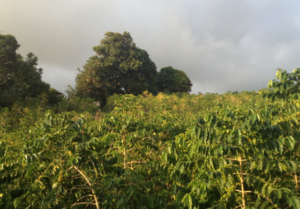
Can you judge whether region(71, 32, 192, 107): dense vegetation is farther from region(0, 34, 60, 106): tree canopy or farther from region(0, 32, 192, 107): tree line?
region(0, 34, 60, 106): tree canopy

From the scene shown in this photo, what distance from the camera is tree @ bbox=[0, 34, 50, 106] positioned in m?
13.2

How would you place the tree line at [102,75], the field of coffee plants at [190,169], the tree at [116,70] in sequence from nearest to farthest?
the field of coffee plants at [190,169], the tree line at [102,75], the tree at [116,70]

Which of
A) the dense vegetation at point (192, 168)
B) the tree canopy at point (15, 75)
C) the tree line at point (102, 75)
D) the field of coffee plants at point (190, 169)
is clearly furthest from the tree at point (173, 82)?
the field of coffee plants at point (190, 169)

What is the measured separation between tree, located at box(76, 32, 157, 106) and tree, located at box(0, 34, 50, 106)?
6365mm

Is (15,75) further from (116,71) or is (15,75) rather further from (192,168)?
(192,168)

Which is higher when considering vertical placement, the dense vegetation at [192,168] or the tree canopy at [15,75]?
the tree canopy at [15,75]

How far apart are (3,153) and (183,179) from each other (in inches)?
91.1

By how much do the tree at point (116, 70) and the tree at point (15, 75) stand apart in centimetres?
637

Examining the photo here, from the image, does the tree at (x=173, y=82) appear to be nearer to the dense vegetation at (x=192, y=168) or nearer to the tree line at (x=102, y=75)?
the tree line at (x=102, y=75)

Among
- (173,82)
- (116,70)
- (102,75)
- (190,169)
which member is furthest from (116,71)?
(190,169)

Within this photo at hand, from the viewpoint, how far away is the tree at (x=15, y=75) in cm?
1315

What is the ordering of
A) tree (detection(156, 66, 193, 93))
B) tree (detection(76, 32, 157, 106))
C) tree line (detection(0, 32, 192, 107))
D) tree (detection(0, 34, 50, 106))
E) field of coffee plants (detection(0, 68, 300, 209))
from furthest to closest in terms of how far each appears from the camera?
tree (detection(156, 66, 193, 93)) → tree (detection(76, 32, 157, 106)) → tree line (detection(0, 32, 192, 107)) → tree (detection(0, 34, 50, 106)) → field of coffee plants (detection(0, 68, 300, 209))

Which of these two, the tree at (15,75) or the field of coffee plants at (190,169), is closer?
the field of coffee plants at (190,169)

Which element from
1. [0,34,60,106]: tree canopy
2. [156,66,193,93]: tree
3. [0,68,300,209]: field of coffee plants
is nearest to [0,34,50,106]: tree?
[0,34,60,106]: tree canopy
